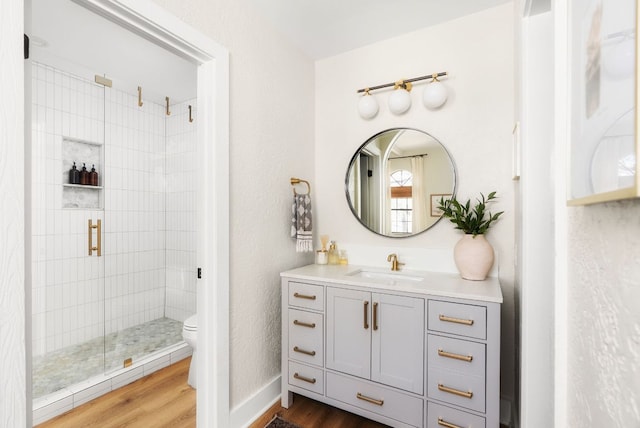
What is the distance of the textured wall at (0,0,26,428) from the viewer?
38.0 inches

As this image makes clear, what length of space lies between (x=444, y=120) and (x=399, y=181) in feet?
1.66

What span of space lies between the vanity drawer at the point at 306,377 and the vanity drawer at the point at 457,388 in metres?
0.65

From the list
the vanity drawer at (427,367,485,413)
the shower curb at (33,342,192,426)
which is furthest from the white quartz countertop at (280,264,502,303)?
the shower curb at (33,342,192,426)

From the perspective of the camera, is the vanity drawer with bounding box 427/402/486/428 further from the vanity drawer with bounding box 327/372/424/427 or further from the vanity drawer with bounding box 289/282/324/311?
the vanity drawer with bounding box 289/282/324/311

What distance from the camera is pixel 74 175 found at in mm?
2781

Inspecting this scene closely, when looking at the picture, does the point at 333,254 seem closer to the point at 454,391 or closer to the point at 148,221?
the point at 454,391

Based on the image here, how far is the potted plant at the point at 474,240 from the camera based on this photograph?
1.81m

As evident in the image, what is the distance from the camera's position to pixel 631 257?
1.26ft

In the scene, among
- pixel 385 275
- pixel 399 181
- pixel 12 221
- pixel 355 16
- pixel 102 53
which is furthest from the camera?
pixel 102 53

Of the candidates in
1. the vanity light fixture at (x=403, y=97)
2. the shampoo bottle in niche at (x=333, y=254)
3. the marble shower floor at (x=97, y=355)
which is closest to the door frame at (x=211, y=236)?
the shampoo bottle in niche at (x=333, y=254)

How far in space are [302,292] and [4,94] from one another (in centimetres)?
159

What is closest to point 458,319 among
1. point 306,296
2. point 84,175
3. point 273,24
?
point 306,296

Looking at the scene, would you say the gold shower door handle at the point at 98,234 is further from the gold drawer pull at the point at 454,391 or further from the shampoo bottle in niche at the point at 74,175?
the gold drawer pull at the point at 454,391

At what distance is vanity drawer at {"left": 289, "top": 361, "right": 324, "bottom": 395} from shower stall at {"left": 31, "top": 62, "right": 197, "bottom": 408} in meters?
1.31
